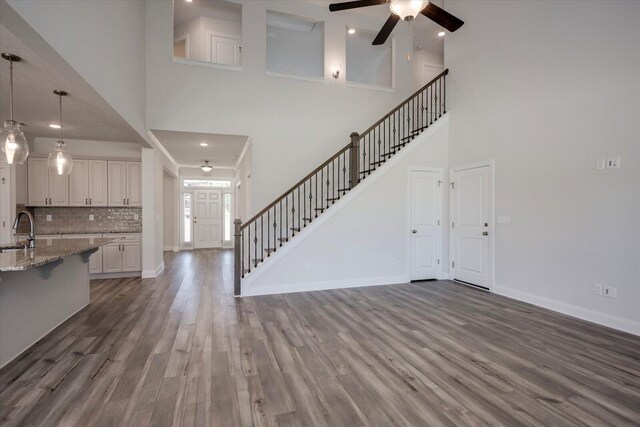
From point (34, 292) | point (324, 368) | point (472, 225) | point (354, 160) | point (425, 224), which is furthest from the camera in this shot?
point (425, 224)

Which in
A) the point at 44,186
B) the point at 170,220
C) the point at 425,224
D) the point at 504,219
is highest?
the point at 44,186

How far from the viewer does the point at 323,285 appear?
5012 millimetres

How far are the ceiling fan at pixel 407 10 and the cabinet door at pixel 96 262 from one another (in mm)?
5741

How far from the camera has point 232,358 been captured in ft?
8.80

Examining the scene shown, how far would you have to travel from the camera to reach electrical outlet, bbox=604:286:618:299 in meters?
3.35

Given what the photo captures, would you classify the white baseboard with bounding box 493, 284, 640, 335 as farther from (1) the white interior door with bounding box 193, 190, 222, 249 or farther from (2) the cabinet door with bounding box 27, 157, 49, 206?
(1) the white interior door with bounding box 193, 190, 222, 249

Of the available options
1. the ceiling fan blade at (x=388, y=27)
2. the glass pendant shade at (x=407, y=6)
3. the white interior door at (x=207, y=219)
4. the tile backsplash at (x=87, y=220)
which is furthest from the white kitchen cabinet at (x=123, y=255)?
the glass pendant shade at (x=407, y=6)

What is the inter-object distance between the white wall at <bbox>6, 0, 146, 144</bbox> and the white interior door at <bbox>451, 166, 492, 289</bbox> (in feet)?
17.7

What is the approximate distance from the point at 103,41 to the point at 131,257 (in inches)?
154

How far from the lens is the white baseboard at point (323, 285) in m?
4.71

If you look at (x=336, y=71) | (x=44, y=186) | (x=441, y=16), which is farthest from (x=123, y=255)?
(x=441, y=16)

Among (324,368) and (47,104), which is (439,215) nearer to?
(324,368)

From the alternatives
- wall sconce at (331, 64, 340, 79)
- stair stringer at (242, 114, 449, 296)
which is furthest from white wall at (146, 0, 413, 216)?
stair stringer at (242, 114, 449, 296)

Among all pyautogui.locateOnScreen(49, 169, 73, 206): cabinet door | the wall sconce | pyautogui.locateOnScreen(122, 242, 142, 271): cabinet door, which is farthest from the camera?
the wall sconce
